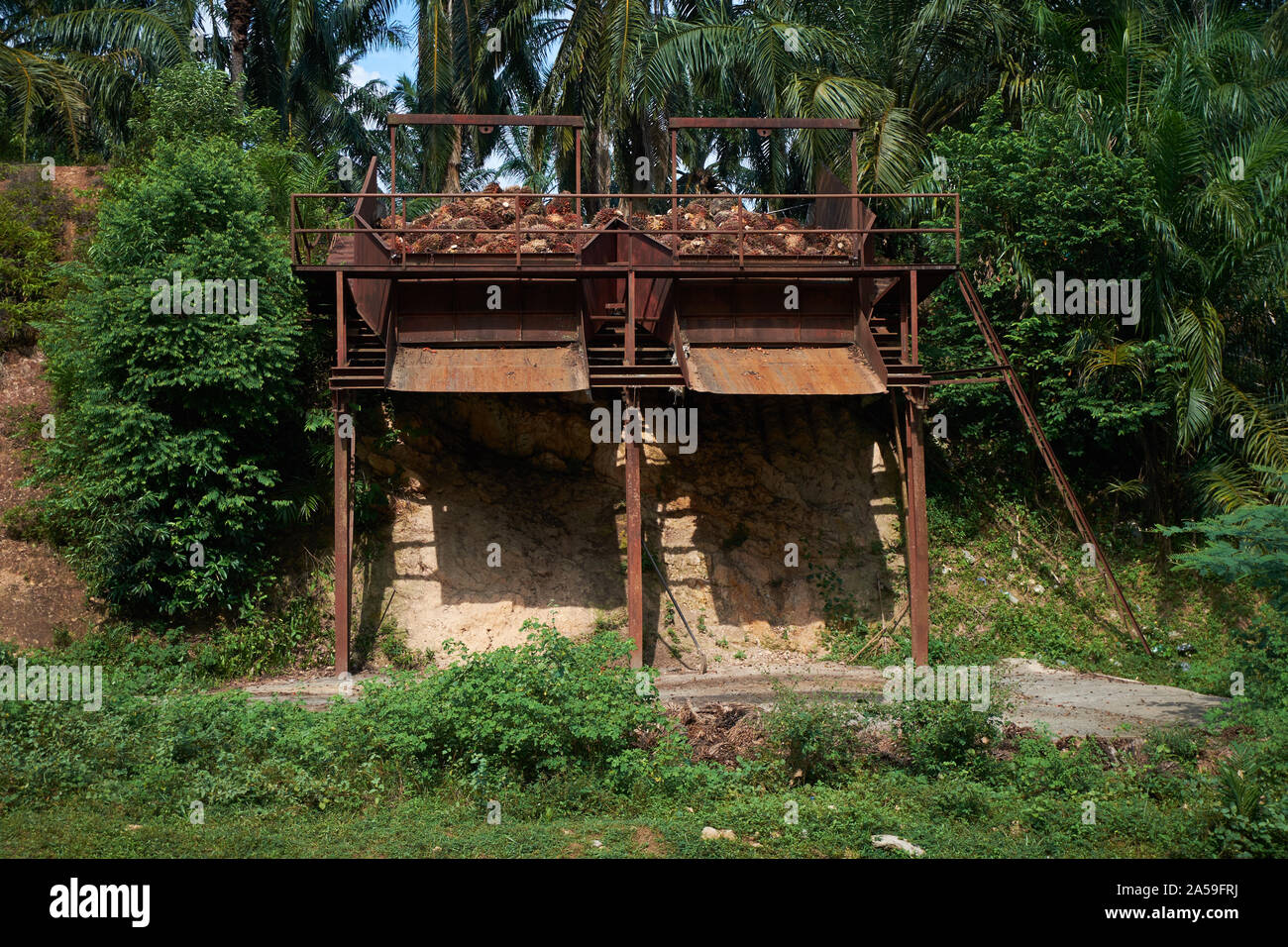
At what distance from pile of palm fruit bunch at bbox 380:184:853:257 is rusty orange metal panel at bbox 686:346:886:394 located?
5.81ft

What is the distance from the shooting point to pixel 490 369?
52.7 feet

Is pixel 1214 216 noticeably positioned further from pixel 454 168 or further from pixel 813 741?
pixel 454 168

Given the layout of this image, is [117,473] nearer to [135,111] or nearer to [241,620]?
[241,620]

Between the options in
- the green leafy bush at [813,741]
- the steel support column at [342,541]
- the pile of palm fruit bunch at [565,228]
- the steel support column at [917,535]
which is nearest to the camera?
the green leafy bush at [813,741]

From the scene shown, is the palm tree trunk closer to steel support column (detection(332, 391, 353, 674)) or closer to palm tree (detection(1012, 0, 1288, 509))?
steel support column (detection(332, 391, 353, 674))

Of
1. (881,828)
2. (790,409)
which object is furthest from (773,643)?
(881,828)

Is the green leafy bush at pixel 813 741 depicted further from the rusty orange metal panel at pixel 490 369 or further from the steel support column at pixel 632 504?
the rusty orange metal panel at pixel 490 369

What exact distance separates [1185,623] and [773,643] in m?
7.18

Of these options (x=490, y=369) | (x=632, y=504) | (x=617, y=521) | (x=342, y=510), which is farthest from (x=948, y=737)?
(x=342, y=510)

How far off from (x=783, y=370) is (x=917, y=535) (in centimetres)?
331

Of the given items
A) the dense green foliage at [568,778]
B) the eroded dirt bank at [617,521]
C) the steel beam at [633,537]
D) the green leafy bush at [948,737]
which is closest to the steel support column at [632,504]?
the steel beam at [633,537]

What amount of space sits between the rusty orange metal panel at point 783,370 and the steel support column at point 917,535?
3.27ft

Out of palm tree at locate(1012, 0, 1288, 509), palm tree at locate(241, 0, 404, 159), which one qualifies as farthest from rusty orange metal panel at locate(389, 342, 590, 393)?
palm tree at locate(241, 0, 404, 159)

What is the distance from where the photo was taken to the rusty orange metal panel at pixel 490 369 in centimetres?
1572
